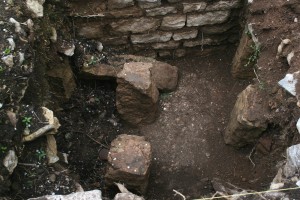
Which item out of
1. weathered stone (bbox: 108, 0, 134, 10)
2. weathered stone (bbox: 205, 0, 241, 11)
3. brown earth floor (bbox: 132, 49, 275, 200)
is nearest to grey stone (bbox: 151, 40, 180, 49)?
brown earth floor (bbox: 132, 49, 275, 200)

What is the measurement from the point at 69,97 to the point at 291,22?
7.58 feet

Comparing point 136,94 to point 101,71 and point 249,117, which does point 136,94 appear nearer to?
point 101,71

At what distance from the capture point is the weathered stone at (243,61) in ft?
13.2

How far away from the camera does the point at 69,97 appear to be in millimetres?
4121

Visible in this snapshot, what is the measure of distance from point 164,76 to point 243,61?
2.84 ft

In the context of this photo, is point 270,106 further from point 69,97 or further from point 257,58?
point 69,97

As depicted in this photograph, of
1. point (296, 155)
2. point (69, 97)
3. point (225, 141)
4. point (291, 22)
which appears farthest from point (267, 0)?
point (69, 97)

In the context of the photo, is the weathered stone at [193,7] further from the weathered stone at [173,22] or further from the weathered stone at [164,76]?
the weathered stone at [164,76]

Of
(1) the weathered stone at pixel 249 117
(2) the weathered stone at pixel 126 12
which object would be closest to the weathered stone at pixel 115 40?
(2) the weathered stone at pixel 126 12

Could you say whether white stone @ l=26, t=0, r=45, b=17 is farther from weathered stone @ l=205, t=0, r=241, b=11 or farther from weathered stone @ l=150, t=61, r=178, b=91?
weathered stone @ l=205, t=0, r=241, b=11

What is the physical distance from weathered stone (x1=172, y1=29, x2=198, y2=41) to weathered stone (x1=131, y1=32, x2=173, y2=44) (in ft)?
0.23

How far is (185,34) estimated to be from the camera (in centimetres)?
461

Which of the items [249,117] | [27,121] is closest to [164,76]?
[249,117]

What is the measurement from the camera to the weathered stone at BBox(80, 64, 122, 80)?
419 centimetres
